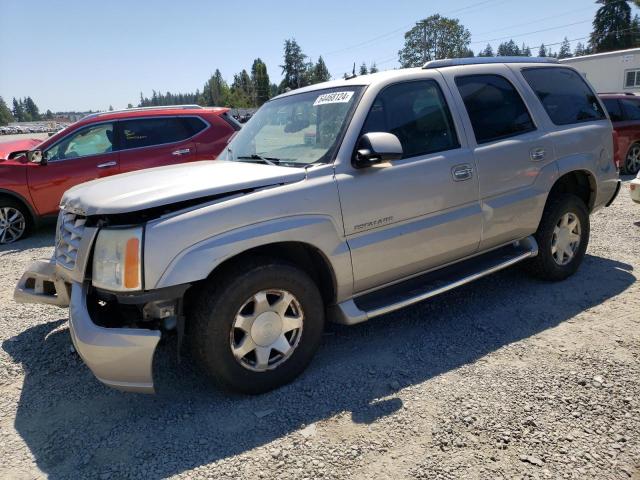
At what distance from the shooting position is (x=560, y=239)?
4543 mm

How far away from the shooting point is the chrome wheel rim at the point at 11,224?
7.28 meters

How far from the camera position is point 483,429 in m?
2.62

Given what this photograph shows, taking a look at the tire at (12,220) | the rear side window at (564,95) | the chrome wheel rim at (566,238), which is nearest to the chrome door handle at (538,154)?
the rear side window at (564,95)

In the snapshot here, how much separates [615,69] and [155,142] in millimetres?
27255

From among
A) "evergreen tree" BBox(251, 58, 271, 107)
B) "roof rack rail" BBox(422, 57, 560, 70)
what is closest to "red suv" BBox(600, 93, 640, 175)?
"roof rack rail" BBox(422, 57, 560, 70)

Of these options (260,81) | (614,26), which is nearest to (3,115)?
(260,81)

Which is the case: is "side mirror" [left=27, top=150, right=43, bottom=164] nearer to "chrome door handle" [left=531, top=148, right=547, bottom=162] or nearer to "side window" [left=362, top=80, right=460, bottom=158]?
"side window" [left=362, top=80, right=460, bottom=158]

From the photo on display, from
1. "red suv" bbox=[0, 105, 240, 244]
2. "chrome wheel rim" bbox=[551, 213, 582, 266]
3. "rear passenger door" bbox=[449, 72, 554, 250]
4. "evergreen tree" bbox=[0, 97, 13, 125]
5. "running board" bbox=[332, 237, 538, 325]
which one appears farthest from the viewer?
"evergreen tree" bbox=[0, 97, 13, 125]

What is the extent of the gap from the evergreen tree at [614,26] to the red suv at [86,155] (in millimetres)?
66449

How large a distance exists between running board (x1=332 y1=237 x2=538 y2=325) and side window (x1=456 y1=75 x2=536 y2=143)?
101 centimetres

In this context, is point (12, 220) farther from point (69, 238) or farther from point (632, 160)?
point (632, 160)

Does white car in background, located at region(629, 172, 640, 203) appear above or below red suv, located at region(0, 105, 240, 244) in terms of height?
below

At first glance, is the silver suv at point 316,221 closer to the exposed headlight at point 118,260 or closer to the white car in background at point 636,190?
the exposed headlight at point 118,260

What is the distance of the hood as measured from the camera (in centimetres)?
266
